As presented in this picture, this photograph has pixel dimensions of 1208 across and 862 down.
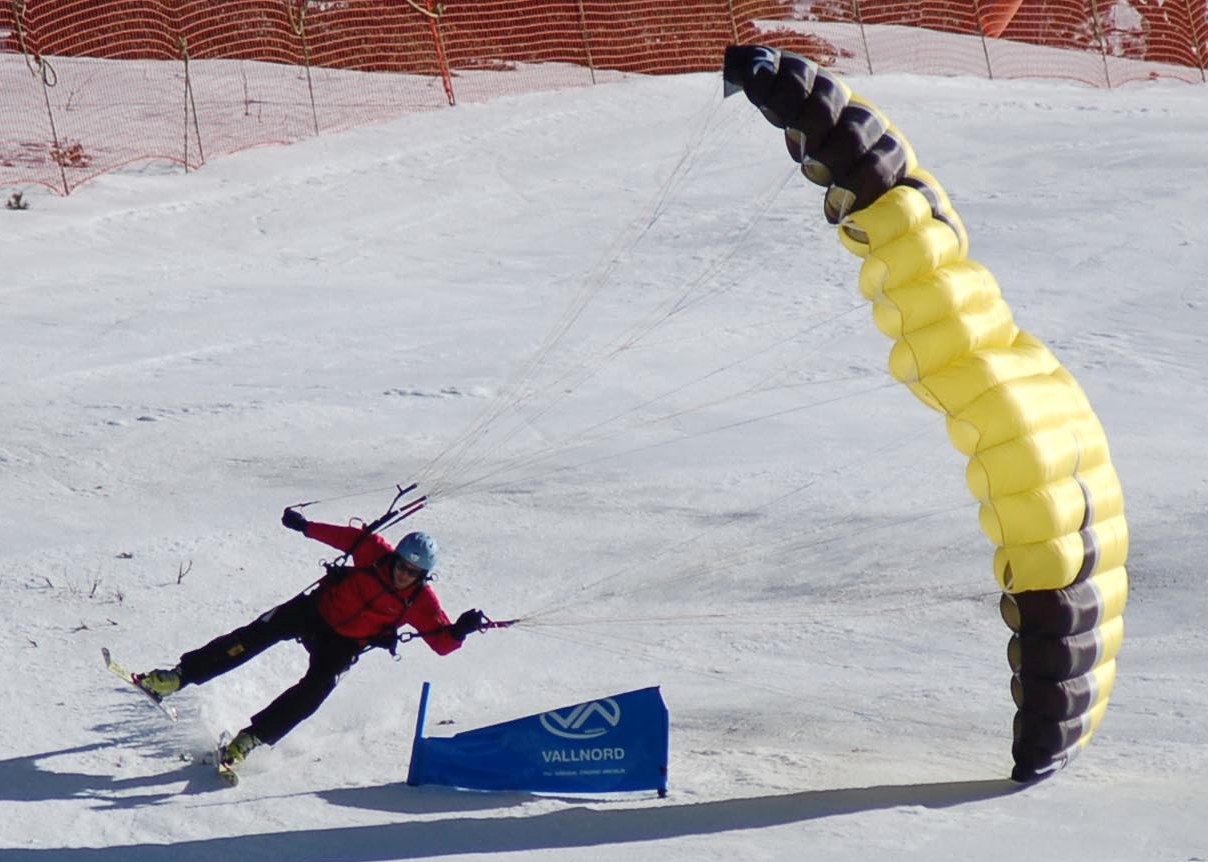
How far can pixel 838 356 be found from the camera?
13094 mm

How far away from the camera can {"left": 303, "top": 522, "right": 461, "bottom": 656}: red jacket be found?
735 centimetres

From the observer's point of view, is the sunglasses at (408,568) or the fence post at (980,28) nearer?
the sunglasses at (408,568)

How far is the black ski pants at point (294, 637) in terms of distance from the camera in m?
7.43

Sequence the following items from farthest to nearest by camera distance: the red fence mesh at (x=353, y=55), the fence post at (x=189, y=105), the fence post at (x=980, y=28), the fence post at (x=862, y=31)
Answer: the fence post at (x=980, y=28)
the fence post at (x=862, y=31)
the red fence mesh at (x=353, y=55)
the fence post at (x=189, y=105)

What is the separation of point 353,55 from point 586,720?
13.5 meters

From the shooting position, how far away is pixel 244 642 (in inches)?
293

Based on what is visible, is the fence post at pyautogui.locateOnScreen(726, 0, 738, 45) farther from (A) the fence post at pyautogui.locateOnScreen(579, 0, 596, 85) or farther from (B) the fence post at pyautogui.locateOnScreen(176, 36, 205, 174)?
(B) the fence post at pyautogui.locateOnScreen(176, 36, 205, 174)

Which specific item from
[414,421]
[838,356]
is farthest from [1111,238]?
[414,421]

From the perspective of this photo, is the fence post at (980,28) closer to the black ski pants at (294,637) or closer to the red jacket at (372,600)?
the red jacket at (372,600)

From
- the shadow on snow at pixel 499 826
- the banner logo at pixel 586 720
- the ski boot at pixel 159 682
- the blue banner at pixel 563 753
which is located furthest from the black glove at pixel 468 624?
the ski boot at pixel 159 682

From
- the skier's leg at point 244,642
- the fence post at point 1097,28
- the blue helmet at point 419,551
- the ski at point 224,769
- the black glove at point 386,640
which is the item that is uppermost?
the fence post at point 1097,28

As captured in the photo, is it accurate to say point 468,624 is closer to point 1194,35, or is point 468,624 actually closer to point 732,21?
point 732,21

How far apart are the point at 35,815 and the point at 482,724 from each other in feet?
7.64

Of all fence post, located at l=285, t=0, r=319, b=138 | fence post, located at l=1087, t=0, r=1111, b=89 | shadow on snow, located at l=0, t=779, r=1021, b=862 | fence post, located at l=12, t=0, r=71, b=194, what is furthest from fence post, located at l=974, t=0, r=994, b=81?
shadow on snow, located at l=0, t=779, r=1021, b=862
